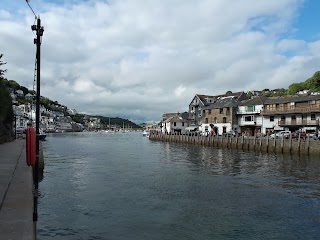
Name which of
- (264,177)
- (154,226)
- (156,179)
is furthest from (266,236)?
(264,177)

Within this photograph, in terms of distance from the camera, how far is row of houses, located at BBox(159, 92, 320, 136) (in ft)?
199

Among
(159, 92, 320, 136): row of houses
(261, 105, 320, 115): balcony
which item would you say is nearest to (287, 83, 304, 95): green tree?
(159, 92, 320, 136): row of houses

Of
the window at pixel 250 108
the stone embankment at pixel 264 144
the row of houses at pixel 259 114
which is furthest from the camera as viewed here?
the window at pixel 250 108

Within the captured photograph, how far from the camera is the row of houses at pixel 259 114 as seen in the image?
199 ft

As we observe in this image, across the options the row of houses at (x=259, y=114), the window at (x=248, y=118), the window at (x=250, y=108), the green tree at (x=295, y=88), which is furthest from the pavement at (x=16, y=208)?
the green tree at (x=295, y=88)

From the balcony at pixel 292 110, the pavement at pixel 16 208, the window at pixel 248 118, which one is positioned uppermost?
the balcony at pixel 292 110

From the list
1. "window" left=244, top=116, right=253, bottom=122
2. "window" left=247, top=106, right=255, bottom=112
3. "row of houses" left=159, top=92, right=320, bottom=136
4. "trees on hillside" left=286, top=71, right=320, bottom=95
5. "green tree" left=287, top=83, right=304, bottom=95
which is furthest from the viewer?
"green tree" left=287, top=83, right=304, bottom=95

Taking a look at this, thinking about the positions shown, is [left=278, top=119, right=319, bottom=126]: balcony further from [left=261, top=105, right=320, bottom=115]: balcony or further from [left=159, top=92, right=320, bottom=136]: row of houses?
[left=261, top=105, right=320, bottom=115]: balcony

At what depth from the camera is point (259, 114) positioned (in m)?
72.1

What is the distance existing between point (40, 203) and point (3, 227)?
6759mm

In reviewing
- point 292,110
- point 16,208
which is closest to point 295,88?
point 292,110

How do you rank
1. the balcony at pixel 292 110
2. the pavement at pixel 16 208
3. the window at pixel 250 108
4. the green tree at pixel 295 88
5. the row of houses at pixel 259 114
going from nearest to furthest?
the pavement at pixel 16 208
the balcony at pixel 292 110
the row of houses at pixel 259 114
the window at pixel 250 108
the green tree at pixel 295 88

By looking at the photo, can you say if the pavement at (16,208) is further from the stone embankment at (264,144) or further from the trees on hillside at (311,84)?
the trees on hillside at (311,84)

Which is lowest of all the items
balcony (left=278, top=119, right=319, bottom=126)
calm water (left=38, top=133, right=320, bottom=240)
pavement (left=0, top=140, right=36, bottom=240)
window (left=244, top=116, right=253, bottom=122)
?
calm water (left=38, top=133, right=320, bottom=240)
